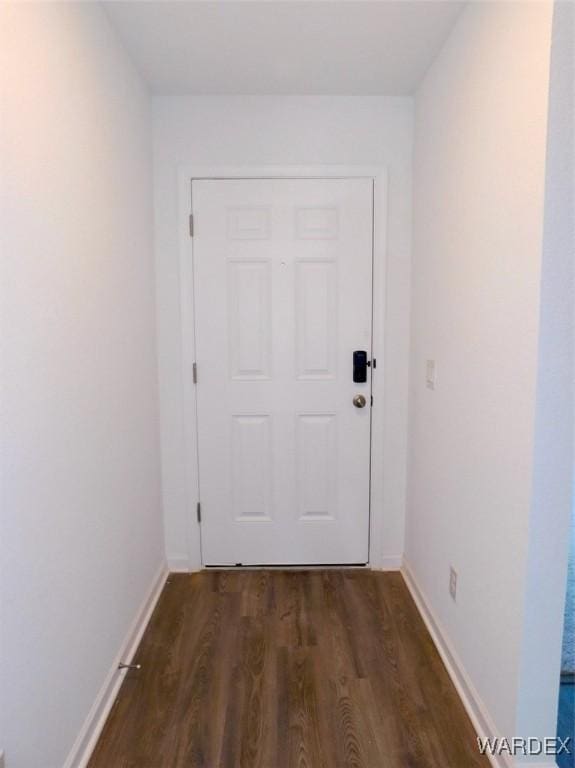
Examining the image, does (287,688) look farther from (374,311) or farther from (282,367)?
(374,311)

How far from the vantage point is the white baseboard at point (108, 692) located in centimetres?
135

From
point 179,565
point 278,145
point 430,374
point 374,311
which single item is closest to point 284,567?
point 179,565

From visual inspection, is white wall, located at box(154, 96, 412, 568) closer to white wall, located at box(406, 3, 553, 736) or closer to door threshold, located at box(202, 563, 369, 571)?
white wall, located at box(406, 3, 553, 736)

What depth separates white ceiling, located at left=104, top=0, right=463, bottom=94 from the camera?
1.59 metres

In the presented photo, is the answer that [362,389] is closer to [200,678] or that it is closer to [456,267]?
[456,267]

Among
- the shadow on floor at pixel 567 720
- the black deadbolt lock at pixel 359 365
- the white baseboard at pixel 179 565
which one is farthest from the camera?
the white baseboard at pixel 179 565

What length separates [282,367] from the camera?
91.5 inches

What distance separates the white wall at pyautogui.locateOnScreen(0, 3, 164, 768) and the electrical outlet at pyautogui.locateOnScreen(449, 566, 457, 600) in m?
1.29

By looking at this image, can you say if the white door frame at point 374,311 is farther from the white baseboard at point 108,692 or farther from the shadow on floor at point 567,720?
the shadow on floor at point 567,720

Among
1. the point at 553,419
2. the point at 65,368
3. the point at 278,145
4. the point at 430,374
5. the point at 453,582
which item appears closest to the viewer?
the point at 553,419

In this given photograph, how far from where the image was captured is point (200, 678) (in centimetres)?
169

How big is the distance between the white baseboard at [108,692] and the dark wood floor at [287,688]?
0.10 ft

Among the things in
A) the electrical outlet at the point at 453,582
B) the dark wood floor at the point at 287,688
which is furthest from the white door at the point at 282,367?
the electrical outlet at the point at 453,582

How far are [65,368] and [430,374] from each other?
1.46m
